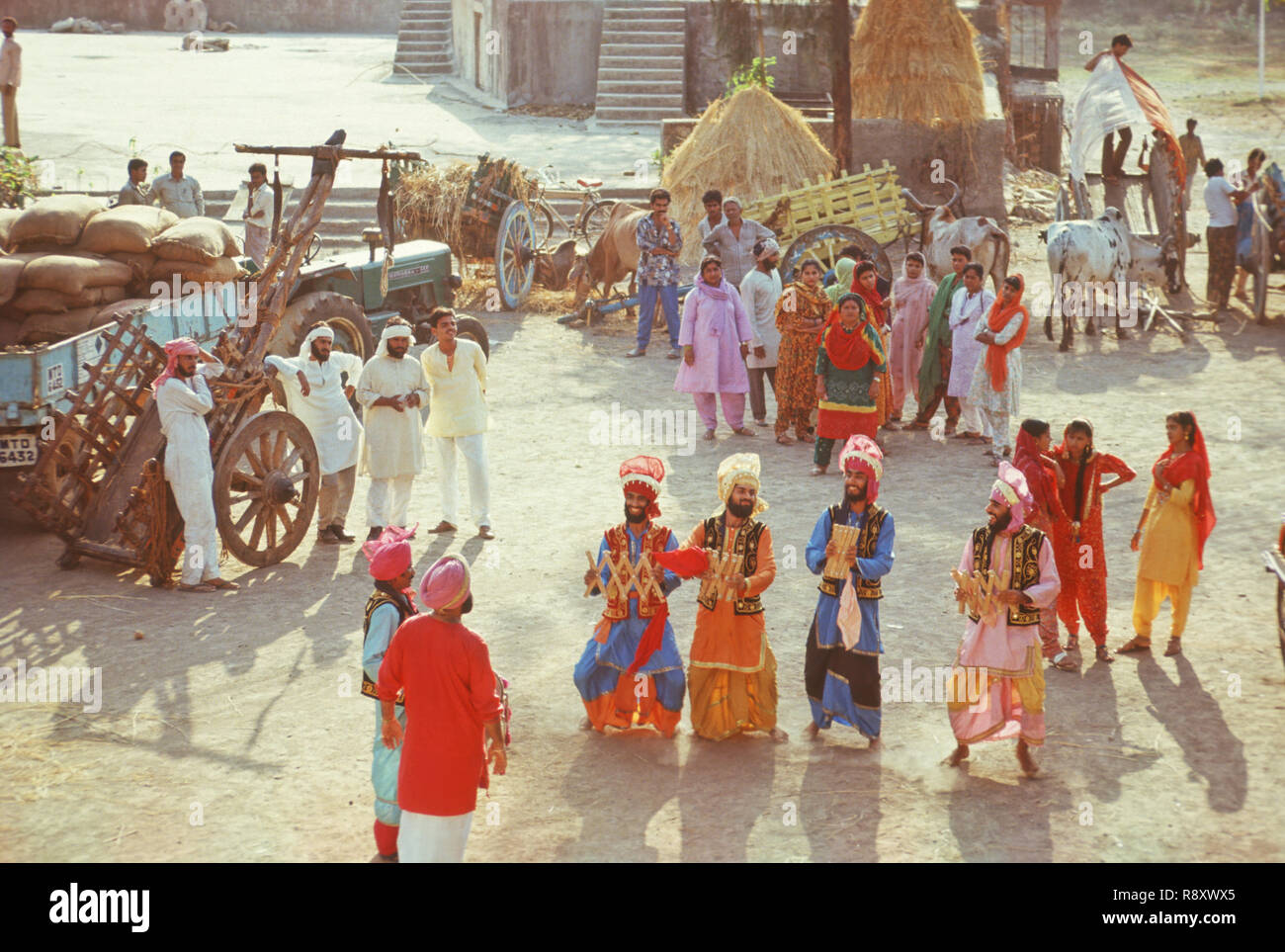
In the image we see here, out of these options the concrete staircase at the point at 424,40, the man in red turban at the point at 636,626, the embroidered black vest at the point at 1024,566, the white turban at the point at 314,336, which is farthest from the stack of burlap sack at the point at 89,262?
the concrete staircase at the point at 424,40

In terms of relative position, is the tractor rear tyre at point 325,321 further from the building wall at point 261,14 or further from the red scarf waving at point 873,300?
the building wall at point 261,14

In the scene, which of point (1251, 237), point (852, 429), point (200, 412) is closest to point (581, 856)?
point (200, 412)

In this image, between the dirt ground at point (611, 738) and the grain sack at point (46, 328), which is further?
the grain sack at point (46, 328)

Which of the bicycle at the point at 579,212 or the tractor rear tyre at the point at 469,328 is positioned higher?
the bicycle at the point at 579,212

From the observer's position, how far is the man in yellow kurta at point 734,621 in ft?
20.3

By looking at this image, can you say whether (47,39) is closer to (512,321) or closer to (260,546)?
(512,321)

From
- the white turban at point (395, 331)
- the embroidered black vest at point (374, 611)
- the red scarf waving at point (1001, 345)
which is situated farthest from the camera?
the red scarf waving at point (1001, 345)

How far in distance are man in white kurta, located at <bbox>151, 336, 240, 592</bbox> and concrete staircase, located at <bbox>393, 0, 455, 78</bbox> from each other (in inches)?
839

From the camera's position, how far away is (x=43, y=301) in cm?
940

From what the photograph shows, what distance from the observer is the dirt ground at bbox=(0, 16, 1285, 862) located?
5555mm

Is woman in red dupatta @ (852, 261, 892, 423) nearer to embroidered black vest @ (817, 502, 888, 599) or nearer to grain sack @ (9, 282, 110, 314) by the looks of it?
embroidered black vest @ (817, 502, 888, 599)

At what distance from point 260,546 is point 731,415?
3.97 m

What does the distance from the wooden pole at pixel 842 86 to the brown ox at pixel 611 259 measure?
12.8 feet

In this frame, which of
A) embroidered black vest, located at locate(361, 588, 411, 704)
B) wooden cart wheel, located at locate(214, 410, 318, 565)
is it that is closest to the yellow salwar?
embroidered black vest, located at locate(361, 588, 411, 704)
